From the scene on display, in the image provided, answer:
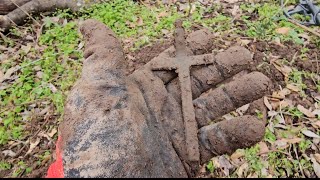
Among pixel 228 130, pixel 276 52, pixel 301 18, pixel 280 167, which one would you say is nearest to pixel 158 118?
pixel 228 130

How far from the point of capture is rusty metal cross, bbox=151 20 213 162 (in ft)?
5.54

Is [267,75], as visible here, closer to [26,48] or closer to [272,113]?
[272,113]

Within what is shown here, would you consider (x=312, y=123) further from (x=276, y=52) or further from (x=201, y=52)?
(x=201, y=52)

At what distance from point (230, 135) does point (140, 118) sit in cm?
48

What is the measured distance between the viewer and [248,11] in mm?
3479

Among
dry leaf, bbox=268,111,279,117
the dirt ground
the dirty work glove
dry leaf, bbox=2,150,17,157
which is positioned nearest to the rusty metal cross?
the dirty work glove

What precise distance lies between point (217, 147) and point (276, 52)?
170cm

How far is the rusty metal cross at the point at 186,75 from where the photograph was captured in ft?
5.54

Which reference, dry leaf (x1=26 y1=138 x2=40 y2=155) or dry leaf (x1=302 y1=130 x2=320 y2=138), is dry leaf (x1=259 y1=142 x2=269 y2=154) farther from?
dry leaf (x1=26 y1=138 x2=40 y2=155)

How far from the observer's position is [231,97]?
1838 mm

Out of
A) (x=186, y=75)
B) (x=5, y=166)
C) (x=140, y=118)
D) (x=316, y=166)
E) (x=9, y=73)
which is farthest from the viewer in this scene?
(x=9, y=73)

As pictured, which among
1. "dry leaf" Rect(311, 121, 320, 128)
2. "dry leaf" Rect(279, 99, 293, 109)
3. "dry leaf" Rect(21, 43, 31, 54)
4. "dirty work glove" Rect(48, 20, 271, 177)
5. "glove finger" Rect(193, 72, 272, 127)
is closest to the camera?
"dirty work glove" Rect(48, 20, 271, 177)

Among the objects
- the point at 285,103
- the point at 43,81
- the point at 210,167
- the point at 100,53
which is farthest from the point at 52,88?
the point at 285,103

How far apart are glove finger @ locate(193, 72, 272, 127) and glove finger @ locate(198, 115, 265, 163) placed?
0.41 feet
